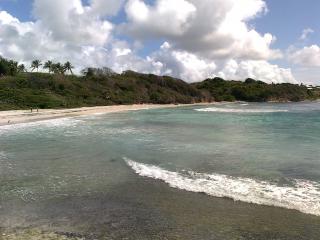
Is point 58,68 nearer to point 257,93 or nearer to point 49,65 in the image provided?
point 49,65

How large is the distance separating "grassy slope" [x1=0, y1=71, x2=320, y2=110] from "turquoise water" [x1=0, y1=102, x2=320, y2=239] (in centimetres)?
5204

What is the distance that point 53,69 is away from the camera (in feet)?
441

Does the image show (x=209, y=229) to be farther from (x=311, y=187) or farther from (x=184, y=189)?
(x=311, y=187)

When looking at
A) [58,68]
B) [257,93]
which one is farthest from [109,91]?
[257,93]

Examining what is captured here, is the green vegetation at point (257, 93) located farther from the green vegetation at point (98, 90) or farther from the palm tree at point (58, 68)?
the palm tree at point (58, 68)

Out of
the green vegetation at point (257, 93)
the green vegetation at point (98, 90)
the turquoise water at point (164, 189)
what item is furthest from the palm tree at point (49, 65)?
the turquoise water at point (164, 189)

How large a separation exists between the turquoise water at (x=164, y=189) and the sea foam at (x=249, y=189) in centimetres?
3

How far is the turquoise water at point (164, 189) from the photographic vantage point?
34.8 ft

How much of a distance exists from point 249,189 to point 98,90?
320 ft

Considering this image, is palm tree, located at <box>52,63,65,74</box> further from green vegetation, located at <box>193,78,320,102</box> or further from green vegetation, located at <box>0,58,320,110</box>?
green vegetation, located at <box>193,78,320,102</box>

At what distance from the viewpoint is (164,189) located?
14492 mm

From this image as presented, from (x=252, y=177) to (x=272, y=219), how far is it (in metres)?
5.21

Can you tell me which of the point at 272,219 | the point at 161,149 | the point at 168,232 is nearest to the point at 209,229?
the point at 168,232

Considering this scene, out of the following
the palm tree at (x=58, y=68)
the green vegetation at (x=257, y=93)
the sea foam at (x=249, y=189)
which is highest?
the palm tree at (x=58, y=68)
